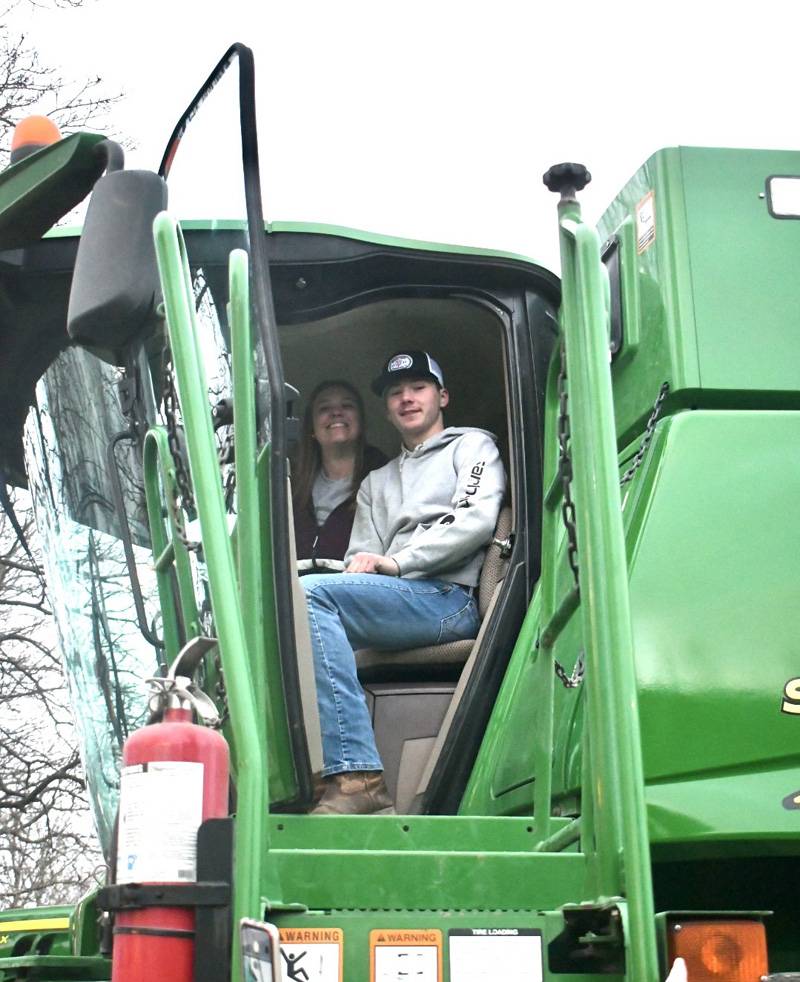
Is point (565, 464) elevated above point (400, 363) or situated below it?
below

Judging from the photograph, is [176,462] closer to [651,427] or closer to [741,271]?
[651,427]

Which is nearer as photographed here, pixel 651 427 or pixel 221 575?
pixel 221 575

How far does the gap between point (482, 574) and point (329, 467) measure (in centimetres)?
75

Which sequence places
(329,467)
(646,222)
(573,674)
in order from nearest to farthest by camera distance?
1. (573,674)
2. (646,222)
3. (329,467)

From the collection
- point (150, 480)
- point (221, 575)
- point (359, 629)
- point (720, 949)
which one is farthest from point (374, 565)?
point (720, 949)

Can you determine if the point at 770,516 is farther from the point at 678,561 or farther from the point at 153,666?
the point at 153,666

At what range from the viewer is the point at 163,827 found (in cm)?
206

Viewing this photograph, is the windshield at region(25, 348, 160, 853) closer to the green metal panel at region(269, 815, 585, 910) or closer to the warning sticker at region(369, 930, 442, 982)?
the green metal panel at region(269, 815, 585, 910)

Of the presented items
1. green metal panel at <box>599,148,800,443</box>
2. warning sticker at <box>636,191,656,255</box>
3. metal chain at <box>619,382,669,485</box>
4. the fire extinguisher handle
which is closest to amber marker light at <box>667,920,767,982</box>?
the fire extinguisher handle

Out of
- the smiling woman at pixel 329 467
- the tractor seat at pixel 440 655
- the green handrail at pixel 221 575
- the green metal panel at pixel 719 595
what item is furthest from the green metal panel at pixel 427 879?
the smiling woman at pixel 329 467

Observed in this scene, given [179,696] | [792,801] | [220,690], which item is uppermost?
[220,690]

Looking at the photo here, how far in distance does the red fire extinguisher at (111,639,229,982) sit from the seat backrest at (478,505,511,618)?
1.56 metres

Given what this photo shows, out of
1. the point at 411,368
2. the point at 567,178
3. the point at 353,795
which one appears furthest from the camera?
the point at 411,368

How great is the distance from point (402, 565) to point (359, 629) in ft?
0.77
